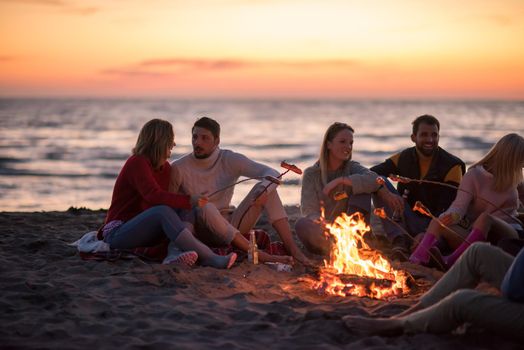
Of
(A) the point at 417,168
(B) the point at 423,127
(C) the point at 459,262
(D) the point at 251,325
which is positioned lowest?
(D) the point at 251,325

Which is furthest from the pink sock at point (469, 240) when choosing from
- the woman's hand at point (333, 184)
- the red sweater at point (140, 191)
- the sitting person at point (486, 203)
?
the red sweater at point (140, 191)

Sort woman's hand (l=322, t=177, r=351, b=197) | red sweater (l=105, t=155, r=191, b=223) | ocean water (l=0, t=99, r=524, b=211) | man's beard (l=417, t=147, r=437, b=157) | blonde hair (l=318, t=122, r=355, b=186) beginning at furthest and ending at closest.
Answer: ocean water (l=0, t=99, r=524, b=211)
man's beard (l=417, t=147, r=437, b=157)
blonde hair (l=318, t=122, r=355, b=186)
woman's hand (l=322, t=177, r=351, b=197)
red sweater (l=105, t=155, r=191, b=223)

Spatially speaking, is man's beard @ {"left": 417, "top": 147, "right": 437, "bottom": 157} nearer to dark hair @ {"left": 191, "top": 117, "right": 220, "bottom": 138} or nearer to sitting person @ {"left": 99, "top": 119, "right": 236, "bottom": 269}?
dark hair @ {"left": 191, "top": 117, "right": 220, "bottom": 138}

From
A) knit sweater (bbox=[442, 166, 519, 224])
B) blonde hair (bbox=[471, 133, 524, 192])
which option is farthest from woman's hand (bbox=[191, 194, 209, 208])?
blonde hair (bbox=[471, 133, 524, 192])

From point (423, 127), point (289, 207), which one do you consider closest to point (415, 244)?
point (423, 127)

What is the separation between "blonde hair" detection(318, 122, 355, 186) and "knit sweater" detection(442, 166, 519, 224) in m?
1.37

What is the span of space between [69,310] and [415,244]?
3698 mm

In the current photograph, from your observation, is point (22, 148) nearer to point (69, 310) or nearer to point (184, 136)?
point (184, 136)

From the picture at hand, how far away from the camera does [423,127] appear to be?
727 cm

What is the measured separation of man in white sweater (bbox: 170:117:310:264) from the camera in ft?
21.9

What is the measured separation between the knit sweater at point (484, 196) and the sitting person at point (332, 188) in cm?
77

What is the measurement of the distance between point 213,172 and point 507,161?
2.94 metres

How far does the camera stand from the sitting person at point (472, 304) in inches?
153

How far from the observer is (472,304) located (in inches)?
155
